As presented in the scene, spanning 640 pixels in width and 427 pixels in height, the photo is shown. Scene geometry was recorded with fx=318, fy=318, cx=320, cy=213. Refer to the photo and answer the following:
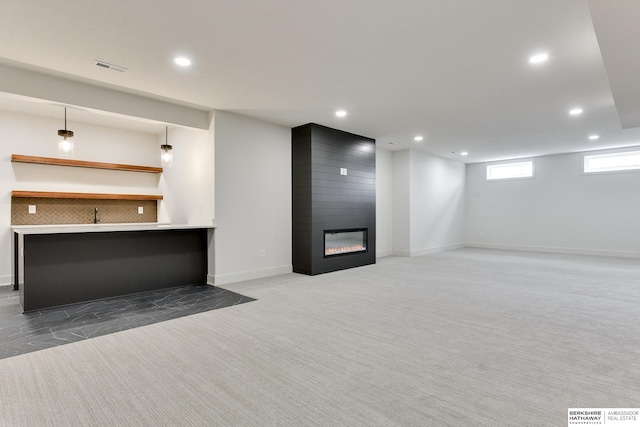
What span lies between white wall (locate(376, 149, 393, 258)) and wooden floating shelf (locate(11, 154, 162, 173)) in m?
5.13

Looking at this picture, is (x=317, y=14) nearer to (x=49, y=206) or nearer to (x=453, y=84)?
(x=453, y=84)

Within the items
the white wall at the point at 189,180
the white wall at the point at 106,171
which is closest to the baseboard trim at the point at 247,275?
the white wall at the point at 189,180

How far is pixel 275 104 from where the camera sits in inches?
184

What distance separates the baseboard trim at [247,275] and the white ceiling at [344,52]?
2612mm

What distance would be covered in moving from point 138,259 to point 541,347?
4775 mm

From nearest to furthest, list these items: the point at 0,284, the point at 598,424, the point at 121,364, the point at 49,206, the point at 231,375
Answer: the point at 598,424, the point at 231,375, the point at 121,364, the point at 0,284, the point at 49,206

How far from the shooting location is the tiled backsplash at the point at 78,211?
518cm

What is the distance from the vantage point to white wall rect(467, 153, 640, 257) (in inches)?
315

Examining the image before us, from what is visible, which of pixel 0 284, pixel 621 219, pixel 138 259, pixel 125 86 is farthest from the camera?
pixel 621 219

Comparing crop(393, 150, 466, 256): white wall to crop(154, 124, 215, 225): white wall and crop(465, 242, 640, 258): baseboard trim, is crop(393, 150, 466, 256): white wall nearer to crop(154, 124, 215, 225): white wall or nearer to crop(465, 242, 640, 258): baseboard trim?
crop(465, 242, 640, 258): baseboard trim

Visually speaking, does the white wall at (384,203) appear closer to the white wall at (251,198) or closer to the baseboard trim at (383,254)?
the baseboard trim at (383,254)

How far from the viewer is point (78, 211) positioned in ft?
18.9

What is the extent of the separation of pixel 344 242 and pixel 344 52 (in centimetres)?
402

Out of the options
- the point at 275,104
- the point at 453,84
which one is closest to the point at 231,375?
the point at 275,104
